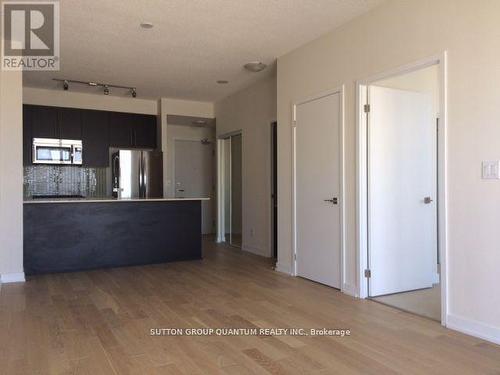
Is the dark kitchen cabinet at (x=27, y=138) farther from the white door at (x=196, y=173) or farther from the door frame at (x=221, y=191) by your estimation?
the door frame at (x=221, y=191)

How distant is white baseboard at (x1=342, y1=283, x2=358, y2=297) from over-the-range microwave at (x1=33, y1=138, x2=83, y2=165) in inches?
199

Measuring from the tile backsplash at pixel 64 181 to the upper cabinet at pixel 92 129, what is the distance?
1.17 feet

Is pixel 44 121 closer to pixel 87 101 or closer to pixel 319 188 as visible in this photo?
pixel 87 101

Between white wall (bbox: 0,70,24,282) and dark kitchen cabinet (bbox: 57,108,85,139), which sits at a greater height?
dark kitchen cabinet (bbox: 57,108,85,139)

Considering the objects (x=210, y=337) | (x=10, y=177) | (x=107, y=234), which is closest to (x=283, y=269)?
(x=210, y=337)

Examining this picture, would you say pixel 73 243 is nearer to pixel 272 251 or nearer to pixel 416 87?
pixel 272 251

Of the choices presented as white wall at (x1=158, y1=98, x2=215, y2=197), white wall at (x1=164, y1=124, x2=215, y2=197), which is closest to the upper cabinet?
white wall at (x1=158, y1=98, x2=215, y2=197)

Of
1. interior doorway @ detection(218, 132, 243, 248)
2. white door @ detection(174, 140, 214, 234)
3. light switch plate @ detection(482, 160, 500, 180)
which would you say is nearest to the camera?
light switch plate @ detection(482, 160, 500, 180)

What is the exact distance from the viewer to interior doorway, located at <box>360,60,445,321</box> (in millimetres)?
3730

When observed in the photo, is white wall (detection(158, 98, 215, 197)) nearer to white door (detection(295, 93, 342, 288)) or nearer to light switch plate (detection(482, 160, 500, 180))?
white door (detection(295, 93, 342, 288))

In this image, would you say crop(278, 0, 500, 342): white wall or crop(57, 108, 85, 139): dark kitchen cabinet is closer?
crop(278, 0, 500, 342): white wall

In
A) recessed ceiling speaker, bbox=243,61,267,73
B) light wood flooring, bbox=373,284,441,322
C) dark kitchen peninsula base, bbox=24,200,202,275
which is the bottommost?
light wood flooring, bbox=373,284,441,322

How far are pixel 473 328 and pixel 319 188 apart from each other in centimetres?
198

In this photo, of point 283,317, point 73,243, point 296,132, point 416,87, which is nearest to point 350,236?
point 283,317
